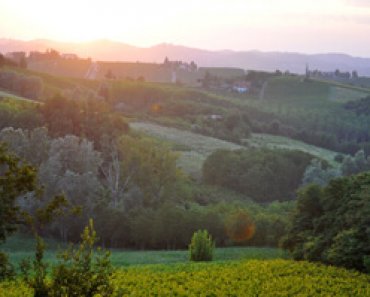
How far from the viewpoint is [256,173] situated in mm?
81125

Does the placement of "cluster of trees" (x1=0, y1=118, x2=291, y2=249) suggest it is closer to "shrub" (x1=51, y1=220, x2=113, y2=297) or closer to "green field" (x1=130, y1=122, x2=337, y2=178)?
"green field" (x1=130, y1=122, x2=337, y2=178)

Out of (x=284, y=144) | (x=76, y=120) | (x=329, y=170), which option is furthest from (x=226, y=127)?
(x=76, y=120)

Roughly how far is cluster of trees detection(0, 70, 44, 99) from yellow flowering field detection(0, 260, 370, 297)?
266ft

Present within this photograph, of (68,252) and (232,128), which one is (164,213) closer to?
(68,252)

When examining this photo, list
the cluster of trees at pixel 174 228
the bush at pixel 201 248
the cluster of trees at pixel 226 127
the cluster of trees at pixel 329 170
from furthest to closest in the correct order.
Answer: the cluster of trees at pixel 226 127
the cluster of trees at pixel 329 170
the cluster of trees at pixel 174 228
the bush at pixel 201 248

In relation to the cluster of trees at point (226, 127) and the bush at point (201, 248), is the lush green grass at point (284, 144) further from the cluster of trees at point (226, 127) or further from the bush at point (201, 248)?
the bush at point (201, 248)

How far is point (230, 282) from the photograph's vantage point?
25.6 m

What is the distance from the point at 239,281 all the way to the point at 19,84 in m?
87.7

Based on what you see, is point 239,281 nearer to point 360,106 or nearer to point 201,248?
point 201,248

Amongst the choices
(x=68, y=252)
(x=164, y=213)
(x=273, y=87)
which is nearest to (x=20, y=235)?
(x=164, y=213)

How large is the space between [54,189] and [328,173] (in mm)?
43203

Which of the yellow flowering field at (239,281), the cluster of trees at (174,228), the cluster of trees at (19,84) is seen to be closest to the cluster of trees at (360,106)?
the cluster of trees at (19,84)

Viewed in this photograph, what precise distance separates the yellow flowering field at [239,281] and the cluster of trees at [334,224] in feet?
3.91

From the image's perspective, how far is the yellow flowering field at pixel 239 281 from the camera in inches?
915
